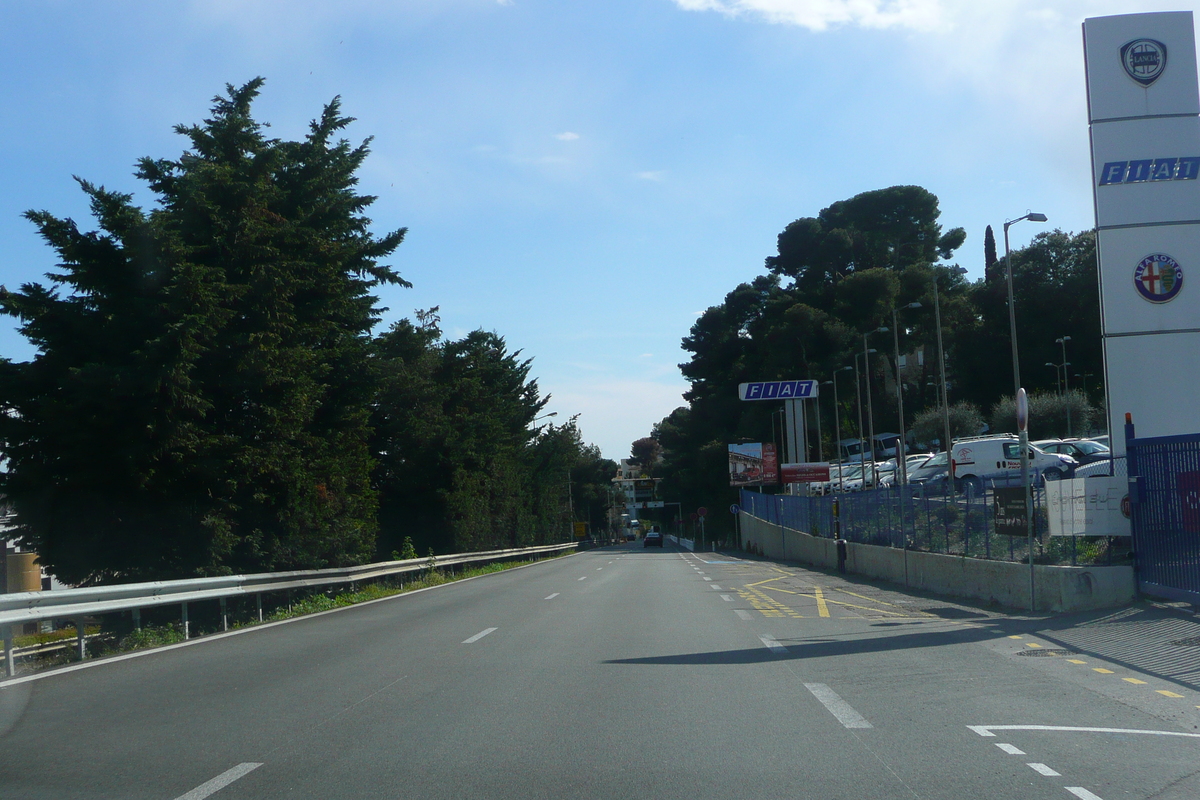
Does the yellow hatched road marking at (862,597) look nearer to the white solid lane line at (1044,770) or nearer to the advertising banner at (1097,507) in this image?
the advertising banner at (1097,507)

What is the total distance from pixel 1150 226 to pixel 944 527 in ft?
23.2

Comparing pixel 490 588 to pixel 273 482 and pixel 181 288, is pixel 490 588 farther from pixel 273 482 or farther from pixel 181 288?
pixel 181 288

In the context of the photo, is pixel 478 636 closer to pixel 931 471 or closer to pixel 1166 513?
pixel 1166 513

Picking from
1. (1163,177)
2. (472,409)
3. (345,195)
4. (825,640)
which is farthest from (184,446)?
(472,409)

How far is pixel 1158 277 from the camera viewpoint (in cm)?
1889

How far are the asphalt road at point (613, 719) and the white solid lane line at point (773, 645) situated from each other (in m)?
0.02

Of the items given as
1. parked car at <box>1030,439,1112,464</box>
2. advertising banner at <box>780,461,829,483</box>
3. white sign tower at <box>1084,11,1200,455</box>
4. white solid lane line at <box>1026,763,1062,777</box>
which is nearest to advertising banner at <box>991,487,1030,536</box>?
white sign tower at <box>1084,11,1200,455</box>

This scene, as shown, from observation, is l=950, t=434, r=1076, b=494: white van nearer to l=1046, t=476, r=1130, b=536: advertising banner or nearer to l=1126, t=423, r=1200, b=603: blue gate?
l=1046, t=476, r=1130, b=536: advertising banner

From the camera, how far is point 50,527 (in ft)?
64.9

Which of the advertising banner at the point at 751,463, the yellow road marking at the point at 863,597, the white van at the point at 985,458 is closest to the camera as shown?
the yellow road marking at the point at 863,597

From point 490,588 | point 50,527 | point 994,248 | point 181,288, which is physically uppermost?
point 994,248

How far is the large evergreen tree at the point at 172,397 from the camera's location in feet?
63.7

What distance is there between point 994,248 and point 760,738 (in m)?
99.6

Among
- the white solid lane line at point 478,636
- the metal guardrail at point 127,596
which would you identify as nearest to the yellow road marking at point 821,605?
the white solid lane line at point 478,636
